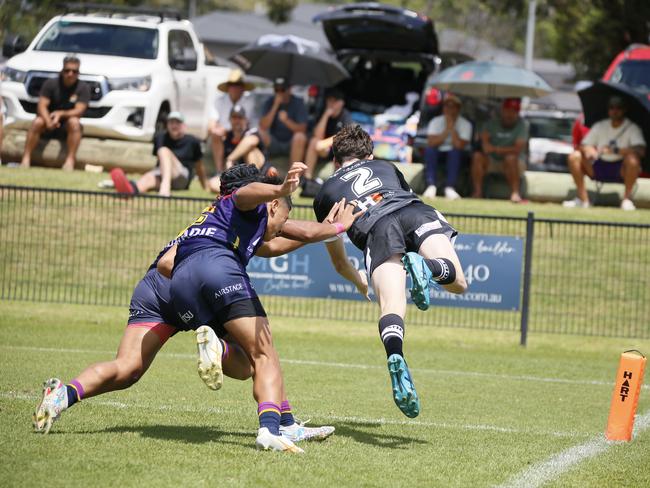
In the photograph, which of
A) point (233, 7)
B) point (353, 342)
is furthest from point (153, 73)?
point (233, 7)

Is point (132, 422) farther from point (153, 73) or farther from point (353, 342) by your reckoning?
point (153, 73)

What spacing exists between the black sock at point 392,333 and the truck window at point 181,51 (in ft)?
44.6

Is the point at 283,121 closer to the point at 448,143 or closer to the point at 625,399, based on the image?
the point at 448,143

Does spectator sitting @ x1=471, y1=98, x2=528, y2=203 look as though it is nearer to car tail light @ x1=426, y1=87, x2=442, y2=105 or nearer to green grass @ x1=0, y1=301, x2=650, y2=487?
car tail light @ x1=426, y1=87, x2=442, y2=105

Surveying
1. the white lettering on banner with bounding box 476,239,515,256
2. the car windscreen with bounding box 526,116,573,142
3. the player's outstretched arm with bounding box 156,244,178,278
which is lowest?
the car windscreen with bounding box 526,116,573,142

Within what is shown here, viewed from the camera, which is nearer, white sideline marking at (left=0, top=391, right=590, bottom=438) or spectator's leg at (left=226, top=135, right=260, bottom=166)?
white sideline marking at (left=0, top=391, right=590, bottom=438)

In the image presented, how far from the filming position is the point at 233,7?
92.1m

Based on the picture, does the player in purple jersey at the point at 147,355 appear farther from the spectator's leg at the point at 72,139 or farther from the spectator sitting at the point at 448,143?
the spectator's leg at the point at 72,139

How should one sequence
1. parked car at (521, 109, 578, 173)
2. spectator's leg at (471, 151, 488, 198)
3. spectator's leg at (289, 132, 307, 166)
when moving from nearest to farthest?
1. spectator's leg at (471, 151, 488, 198)
2. spectator's leg at (289, 132, 307, 166)
3. parked car at (521, 109, 578, 173)

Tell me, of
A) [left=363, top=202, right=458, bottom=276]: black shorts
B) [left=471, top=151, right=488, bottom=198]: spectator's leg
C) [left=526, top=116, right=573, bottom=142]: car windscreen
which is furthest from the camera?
[left=526, top=116, right=573, bottom=142]: car windscreen

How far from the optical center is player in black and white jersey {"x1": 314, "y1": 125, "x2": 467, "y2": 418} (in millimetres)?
7977

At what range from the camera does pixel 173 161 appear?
57.6 feet

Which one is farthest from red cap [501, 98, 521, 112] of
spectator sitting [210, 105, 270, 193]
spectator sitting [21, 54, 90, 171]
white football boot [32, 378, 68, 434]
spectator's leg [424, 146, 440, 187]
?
white football boot [32, 378, 68, 434]

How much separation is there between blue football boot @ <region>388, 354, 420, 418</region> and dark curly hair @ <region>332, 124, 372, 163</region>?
184 cm
